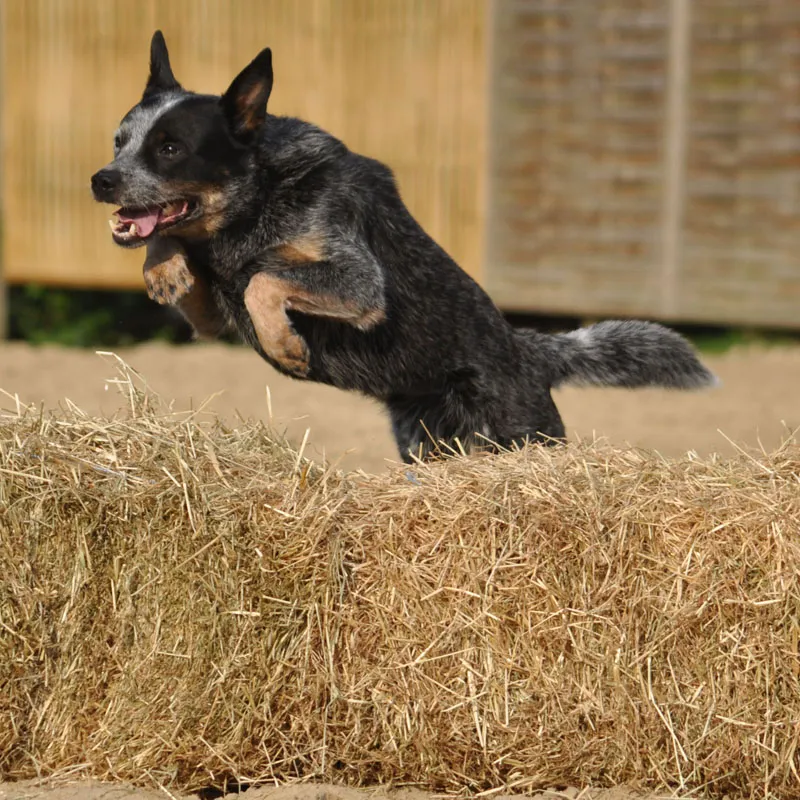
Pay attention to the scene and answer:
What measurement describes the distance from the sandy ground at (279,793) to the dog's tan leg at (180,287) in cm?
142

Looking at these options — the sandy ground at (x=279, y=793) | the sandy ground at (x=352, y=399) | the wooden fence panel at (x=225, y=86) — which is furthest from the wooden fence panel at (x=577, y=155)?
the sandy ground at (x=279, y=793)

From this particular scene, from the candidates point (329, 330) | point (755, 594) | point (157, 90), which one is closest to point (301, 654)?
point (755, 594)

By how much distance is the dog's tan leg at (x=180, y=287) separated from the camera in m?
3.88

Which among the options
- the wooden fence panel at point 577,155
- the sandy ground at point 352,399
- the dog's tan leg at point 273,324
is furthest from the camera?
the wooden fence panel at point 577,155

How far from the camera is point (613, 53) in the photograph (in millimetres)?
7938

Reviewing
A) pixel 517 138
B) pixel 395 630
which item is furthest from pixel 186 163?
pixel 517 138

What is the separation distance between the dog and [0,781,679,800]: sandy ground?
1.18 meters

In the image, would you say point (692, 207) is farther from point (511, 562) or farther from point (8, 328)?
point (511, 562)

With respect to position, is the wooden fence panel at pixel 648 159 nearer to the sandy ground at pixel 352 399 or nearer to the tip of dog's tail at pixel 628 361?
the sandy ground at pixel 352 399

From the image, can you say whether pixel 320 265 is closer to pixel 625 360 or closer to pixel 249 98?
pixel 249 98

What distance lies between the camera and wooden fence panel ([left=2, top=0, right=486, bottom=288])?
26.9 ft

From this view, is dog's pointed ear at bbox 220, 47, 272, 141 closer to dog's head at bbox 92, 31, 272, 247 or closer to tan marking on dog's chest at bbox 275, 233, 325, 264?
dog's head at bbox 92, 31, 272, 247

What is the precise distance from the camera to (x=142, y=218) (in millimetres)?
3914

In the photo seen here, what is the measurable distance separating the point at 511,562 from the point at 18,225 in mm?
6659
